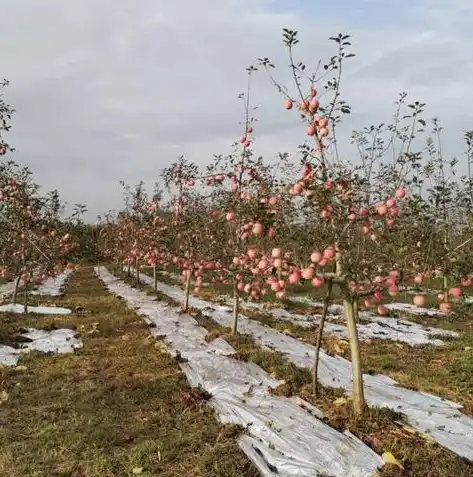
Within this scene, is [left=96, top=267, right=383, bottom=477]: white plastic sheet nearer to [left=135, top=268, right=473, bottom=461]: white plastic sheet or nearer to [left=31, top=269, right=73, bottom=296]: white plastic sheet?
[left=135, top=268, right=473, bottom=461]: white plastic sheet

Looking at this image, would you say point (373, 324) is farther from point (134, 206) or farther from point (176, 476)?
point (134, 206)

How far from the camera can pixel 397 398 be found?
23.7ft

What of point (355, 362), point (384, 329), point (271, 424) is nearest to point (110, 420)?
point (271, 424)

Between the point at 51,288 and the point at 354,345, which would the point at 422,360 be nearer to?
the point at 354,345

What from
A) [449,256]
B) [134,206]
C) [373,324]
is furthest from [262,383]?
[134,206]

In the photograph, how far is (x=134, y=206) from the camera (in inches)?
1048

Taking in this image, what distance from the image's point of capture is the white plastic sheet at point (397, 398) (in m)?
5.77

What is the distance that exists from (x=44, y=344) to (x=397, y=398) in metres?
7.57

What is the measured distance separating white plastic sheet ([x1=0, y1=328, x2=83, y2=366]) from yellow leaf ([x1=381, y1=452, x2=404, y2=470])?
7.28 m

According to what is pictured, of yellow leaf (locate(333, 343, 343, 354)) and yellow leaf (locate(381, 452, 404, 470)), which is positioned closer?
yellow leaf (locate(381, 452, 404, 470))

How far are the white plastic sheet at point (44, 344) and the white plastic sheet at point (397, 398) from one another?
3862 millimetres

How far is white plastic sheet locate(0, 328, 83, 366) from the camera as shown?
33.7ft

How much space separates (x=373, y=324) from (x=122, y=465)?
9.84 m

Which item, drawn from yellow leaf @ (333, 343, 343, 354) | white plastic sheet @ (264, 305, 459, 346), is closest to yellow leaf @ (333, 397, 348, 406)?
yellow leaf @ (333, 343, 343, 354)
